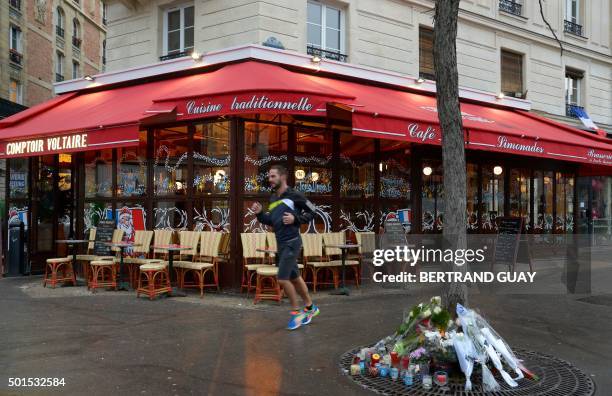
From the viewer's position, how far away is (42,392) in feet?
13.9

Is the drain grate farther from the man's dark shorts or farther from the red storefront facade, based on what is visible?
the red storefront facade

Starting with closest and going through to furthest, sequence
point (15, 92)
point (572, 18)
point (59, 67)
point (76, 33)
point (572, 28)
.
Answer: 1. point (572, 28)
2. point (572, 18)
3. point (15, 92)
4. point (59, 67)
5. point (76, 33)

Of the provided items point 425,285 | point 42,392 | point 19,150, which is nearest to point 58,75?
point 19,150

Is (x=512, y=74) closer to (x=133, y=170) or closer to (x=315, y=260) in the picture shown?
(x=315, y=260)

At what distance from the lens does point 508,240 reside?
973 cm

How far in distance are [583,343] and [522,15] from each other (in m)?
11.9

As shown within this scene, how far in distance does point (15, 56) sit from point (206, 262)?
2282 centimetres

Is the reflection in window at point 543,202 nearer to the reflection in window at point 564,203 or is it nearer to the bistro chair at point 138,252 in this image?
the reflection in window at point 564,203

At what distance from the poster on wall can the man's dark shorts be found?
4700 mm

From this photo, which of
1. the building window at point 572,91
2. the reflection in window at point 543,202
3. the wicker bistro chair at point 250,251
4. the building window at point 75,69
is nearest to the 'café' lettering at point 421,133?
the wicker bistro chair at point 250,251

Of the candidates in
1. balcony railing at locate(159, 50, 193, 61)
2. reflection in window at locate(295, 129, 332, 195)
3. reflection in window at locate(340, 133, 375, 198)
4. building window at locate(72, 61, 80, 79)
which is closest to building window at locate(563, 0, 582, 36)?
reflection in window at locate(340, 133, 375, 198)

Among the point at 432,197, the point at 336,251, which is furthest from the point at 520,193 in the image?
the point at 336,251

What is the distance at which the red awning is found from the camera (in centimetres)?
834

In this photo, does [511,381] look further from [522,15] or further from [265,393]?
[522,15]
